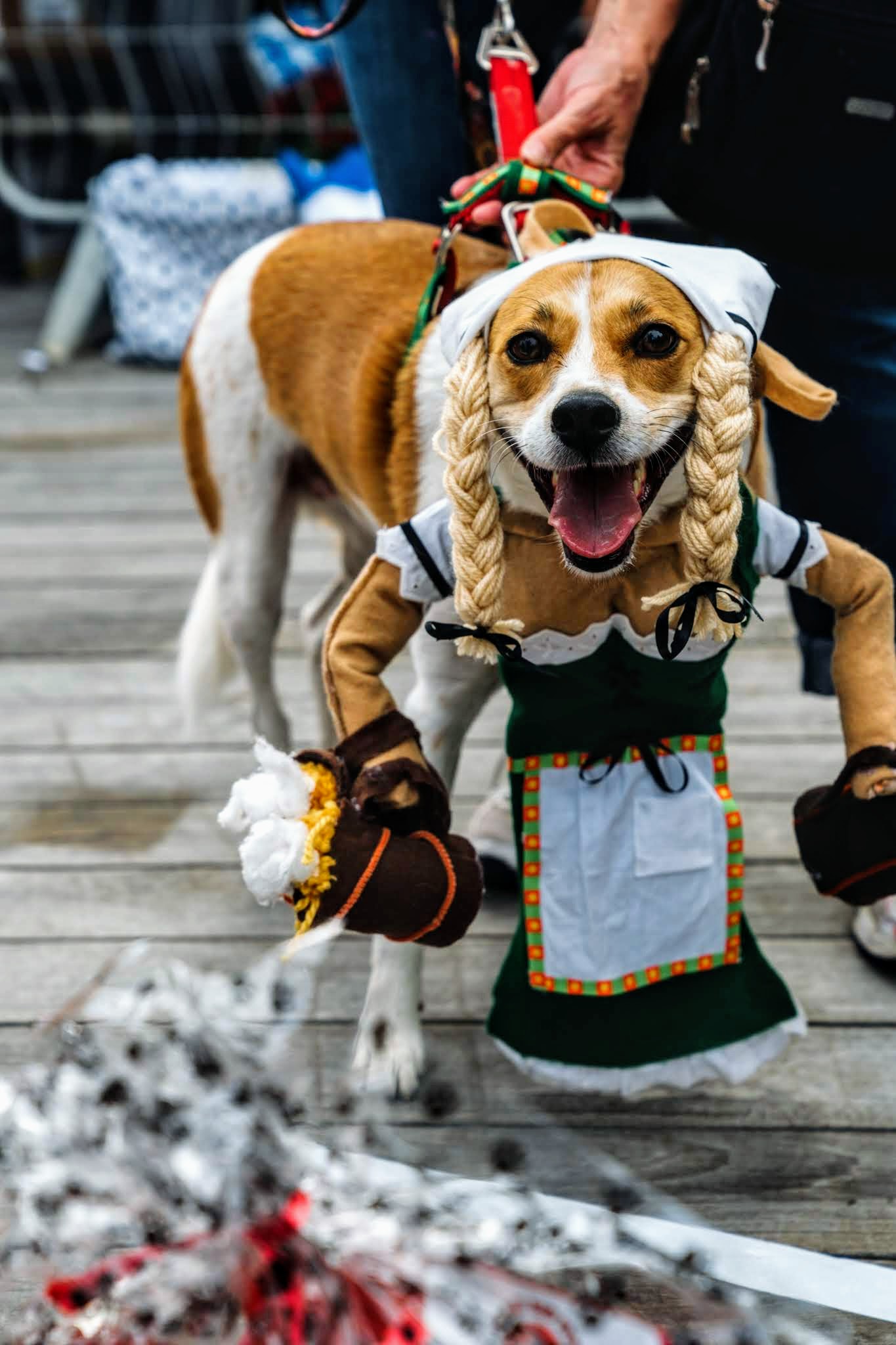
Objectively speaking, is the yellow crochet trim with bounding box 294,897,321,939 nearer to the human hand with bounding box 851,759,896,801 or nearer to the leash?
the human hand with bounding box 851,759,896,801

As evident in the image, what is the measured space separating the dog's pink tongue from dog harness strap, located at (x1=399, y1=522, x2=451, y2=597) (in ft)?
0.50

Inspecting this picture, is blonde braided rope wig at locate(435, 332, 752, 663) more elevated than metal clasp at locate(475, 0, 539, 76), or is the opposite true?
metal clasp at locate(475, 0, 539, 76)

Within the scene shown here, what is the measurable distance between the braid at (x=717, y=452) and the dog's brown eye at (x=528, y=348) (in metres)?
0.12

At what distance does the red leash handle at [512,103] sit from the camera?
5.13 feet

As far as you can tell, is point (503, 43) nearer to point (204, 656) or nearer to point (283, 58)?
point (204, 656)

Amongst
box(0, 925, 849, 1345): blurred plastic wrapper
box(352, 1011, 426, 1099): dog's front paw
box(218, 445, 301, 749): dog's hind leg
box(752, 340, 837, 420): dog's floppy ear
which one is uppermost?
Result: box(752, 340, 837, 420): dog's floppy ear

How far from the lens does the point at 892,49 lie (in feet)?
4.51

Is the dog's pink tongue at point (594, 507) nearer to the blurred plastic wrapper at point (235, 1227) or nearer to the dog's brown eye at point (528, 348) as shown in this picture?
the dog's brown eye at point (528, 348)

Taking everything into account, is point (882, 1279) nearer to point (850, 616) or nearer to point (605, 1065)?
point (605, 1065)

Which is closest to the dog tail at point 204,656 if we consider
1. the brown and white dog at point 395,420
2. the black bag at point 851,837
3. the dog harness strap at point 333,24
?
the brown and white dog at point 395,420

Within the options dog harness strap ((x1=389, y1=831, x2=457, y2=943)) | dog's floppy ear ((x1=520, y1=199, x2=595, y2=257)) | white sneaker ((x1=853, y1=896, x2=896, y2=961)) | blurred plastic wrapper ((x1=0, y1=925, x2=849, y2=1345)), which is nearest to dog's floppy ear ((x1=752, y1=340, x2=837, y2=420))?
dog's floppy ear ((x1=520, y1=199, x2=595, y2=257))

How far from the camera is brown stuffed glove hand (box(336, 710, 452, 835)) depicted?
1189mm

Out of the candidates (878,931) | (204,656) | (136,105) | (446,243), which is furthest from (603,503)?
(136,105)

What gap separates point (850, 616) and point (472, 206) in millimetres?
561
